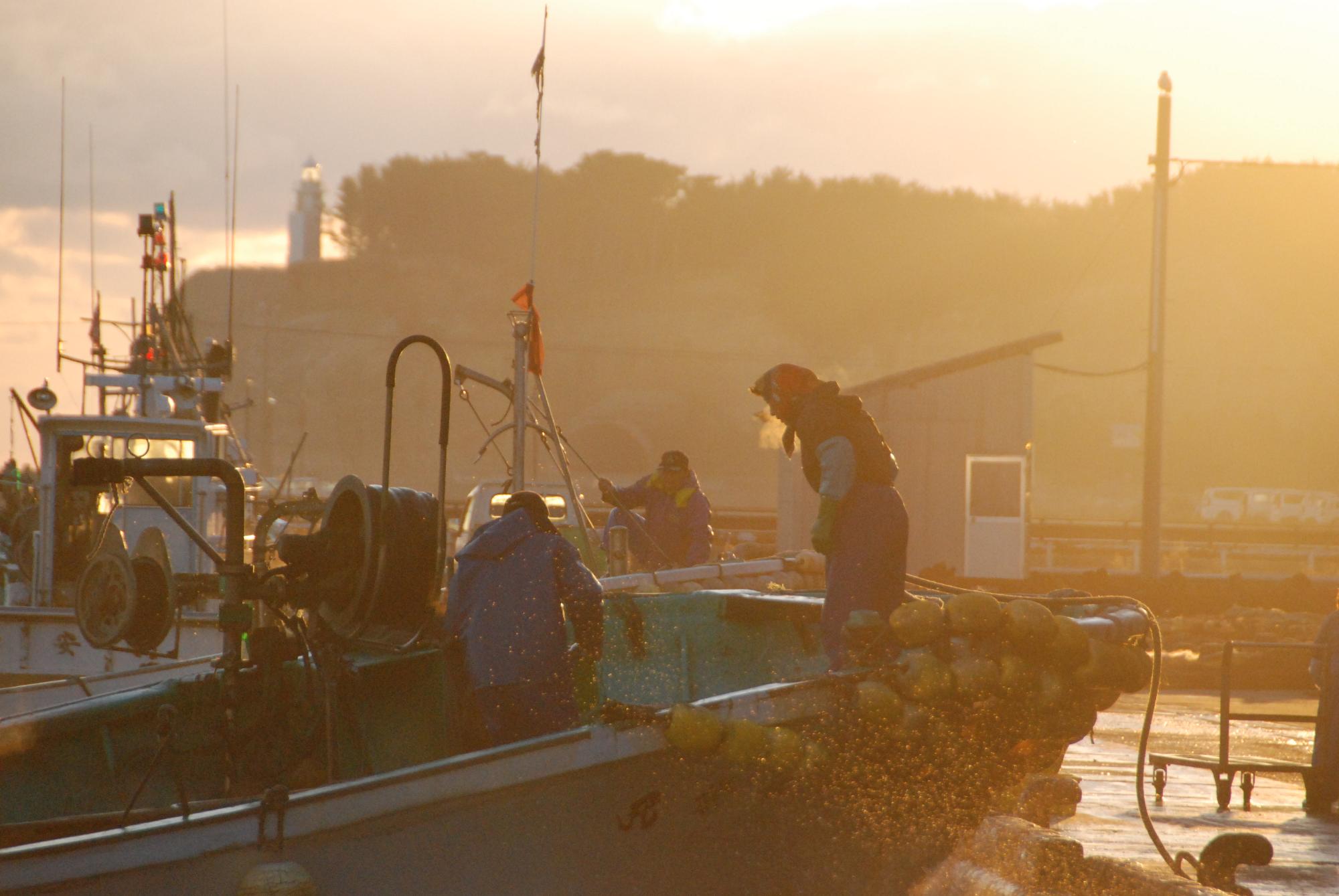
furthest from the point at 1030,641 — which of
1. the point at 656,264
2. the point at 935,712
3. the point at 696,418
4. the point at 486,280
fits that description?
the point at 656,264

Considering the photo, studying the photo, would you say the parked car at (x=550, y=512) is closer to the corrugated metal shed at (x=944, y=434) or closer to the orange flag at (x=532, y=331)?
the orange flag at (x=532, y=331)

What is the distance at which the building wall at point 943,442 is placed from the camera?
2694 cm

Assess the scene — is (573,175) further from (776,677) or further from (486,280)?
(776,677)

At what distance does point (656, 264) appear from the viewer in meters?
131

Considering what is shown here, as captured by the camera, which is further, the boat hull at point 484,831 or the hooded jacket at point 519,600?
the hooded jacket at point 519,600

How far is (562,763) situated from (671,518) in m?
6.59

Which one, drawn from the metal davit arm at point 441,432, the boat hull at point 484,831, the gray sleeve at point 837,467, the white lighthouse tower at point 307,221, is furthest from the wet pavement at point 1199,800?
the white lighthouse tower at point 307,221

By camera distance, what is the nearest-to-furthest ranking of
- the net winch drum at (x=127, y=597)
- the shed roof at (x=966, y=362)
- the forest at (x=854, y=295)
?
the net winch drum at (x=127, y=597) → the shed roof at (x=966, y=362) → the forest at (x=854, y=295)

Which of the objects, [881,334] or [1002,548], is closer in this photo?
[1002,548]

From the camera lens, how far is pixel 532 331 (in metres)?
10.7

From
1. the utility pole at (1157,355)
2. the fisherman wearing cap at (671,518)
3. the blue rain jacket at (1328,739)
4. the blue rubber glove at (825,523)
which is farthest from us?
the utility pole at (1157,355)

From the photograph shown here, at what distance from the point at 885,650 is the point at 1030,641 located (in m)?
0.57

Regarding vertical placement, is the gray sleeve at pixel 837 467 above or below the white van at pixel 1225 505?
above

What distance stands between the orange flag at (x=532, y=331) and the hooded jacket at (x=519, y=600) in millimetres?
3891
